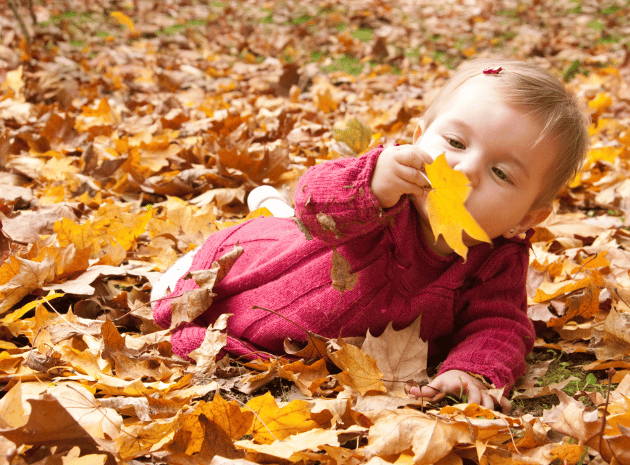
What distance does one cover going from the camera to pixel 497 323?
1.56 meters

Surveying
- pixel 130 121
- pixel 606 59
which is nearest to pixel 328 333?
pixel 130 121

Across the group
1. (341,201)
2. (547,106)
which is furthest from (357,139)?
(341,201)

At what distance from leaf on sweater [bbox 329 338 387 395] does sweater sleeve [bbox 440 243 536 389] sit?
0.24 m

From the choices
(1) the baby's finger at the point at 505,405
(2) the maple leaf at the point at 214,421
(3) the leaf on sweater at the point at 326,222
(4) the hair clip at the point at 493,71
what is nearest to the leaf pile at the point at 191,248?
(2) the maple leaf at the point at 214,421

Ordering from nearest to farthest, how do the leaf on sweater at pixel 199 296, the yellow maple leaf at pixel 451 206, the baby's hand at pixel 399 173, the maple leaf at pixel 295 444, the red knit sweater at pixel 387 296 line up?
the yellow maple leaf at pixel 451 206 → the maple leaf at pixel 295 444 → the baby's hand at pixel 399 173 → the red knit sweater at pixel 387 296 → the leaf on sweater at pixel 199 296

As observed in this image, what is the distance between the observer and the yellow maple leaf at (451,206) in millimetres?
919

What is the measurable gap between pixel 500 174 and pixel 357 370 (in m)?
0.57

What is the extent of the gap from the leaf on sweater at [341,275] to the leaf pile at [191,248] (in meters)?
0.15

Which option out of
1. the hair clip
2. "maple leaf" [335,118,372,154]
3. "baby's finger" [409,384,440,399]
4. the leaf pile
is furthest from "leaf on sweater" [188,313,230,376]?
"maple leaf" [335,118,372,154]

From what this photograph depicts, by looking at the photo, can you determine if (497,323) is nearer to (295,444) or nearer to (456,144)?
(456,144)

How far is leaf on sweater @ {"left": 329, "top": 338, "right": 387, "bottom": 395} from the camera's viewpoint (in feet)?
4.38

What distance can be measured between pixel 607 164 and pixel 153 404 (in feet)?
8.45

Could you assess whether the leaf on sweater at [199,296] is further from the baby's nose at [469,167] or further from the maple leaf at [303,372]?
the baby's nose at [469,167]

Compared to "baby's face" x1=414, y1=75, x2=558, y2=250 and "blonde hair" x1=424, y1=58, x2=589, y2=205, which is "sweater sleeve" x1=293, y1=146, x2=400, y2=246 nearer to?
"baby's face" x1=414, y1=75, x2=558, y2=250
